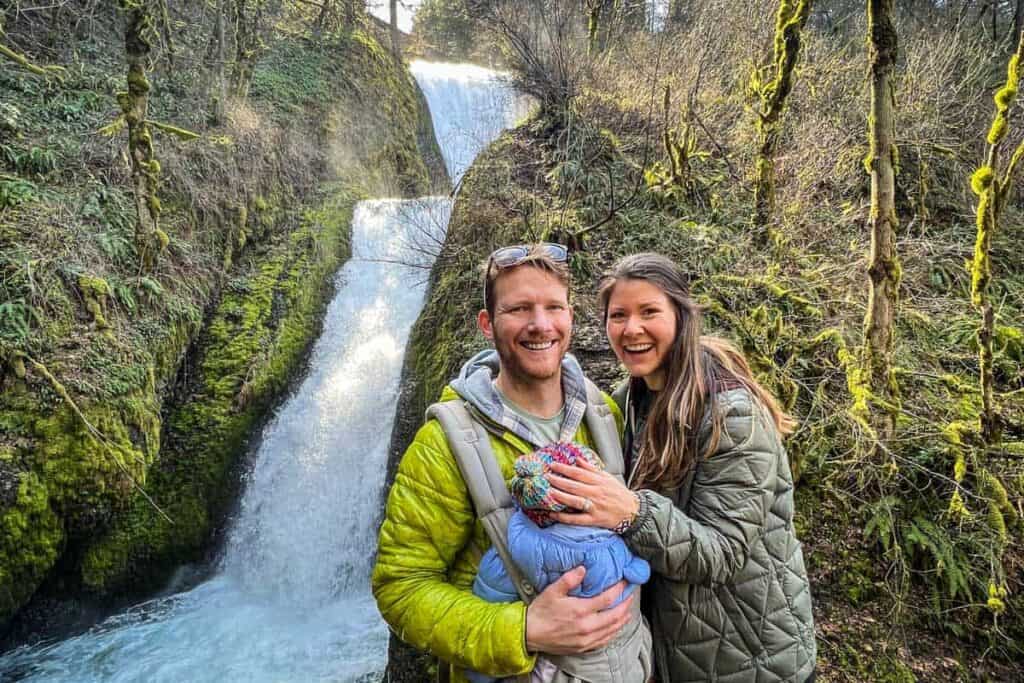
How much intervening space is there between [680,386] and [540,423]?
500 mm

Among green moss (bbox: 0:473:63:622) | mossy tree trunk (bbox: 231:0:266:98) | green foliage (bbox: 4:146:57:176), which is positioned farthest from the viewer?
mossy tree trunk (bbox: 231:0:266:98)

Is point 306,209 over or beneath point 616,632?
over

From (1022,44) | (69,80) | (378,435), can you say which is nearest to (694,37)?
(1022,44)

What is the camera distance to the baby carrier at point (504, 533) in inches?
57.2

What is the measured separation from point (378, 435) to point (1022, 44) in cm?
688

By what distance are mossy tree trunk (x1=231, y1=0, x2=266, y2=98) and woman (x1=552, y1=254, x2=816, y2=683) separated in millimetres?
12686

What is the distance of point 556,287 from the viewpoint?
1.72 m

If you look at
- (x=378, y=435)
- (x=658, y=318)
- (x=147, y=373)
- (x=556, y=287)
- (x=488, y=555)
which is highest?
(x=556, y=287)

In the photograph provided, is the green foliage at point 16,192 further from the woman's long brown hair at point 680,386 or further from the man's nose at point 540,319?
the woman's long brown hair at point 680,386

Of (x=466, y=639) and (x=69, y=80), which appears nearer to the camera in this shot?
(x=466, y=639)

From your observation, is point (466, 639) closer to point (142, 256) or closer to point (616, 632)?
point (616, 632)

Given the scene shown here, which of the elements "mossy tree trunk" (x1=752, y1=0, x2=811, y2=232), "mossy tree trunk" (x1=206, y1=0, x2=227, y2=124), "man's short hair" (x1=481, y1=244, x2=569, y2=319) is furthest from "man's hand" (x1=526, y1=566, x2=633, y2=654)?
"mossy tree trunk" (x1=206, y1=0, x2=227, y2=124)

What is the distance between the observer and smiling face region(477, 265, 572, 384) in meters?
1.67

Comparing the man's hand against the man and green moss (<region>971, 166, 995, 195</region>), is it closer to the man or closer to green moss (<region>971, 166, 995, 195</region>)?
the man
